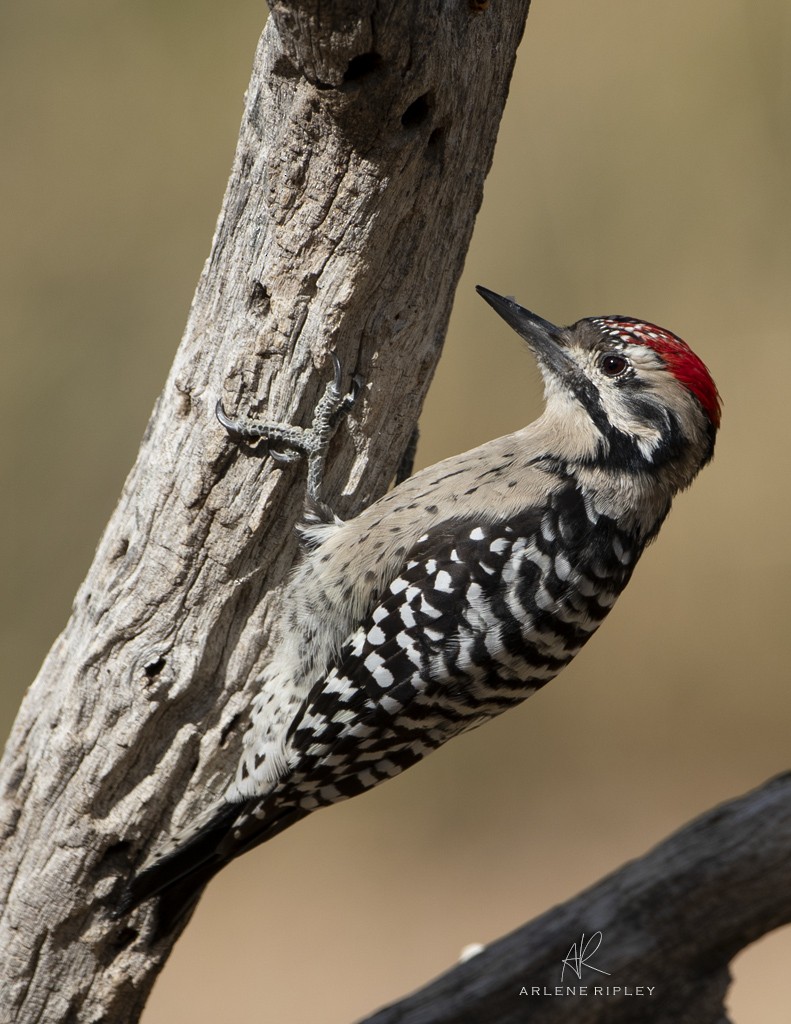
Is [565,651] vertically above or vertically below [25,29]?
below

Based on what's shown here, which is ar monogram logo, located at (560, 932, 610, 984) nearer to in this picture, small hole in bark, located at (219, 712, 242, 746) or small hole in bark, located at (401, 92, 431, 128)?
small hole in bark, located at (219, 712, 242, 746)

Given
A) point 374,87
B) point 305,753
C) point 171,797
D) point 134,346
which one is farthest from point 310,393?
point 134,346

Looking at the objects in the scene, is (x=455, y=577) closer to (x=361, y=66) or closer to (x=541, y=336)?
(x=541, y=336)

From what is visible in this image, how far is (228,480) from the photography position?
2.99 meters

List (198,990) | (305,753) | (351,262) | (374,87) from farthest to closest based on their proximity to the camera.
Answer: (198,990), (305,753), (351,262), (374,87)

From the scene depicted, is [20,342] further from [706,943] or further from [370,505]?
[706,943]

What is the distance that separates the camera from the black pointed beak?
11.0 feet

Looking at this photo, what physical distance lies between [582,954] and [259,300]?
1.99m

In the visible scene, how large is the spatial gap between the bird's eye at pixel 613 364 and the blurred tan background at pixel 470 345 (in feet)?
10.0

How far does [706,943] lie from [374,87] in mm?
2353

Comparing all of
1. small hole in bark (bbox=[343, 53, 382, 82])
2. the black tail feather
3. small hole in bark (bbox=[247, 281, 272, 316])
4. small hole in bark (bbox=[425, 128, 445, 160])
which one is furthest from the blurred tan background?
small hole in bark (bbox=[343, 53, 382, 82])

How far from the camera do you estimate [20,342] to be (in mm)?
5992

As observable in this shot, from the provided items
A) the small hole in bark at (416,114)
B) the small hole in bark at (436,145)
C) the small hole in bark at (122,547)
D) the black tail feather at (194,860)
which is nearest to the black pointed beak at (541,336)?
the small hole in bark at (436,145)

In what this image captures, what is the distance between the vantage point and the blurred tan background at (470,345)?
237 inches
